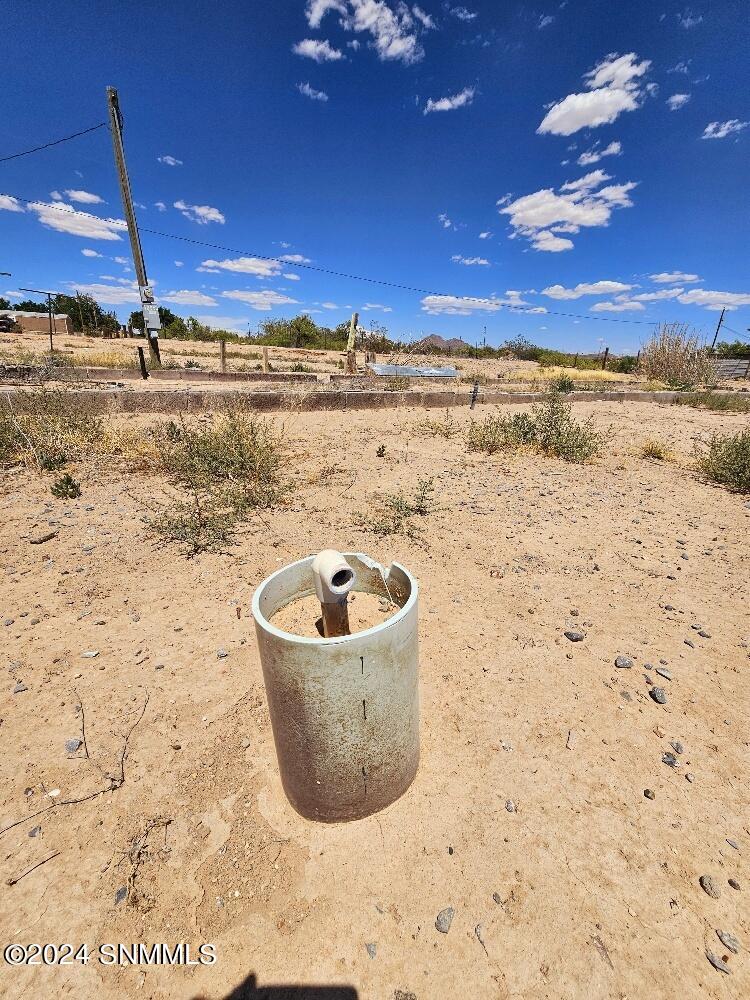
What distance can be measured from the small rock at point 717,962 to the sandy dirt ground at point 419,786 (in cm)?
1

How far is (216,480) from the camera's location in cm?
460

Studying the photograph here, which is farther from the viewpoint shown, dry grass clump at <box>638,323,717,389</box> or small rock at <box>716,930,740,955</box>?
dry grass clump at <box>638,323,717,389</box>

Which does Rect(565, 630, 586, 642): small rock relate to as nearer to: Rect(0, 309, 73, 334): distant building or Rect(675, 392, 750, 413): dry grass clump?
Rect(675, 392, 750, 413): dry grass clump

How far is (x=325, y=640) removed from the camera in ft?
4.25

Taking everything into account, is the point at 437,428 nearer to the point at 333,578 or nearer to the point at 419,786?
the point at 419,786

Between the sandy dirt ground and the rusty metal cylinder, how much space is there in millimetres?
153

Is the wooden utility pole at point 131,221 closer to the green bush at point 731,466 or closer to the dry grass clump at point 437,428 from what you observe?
the dry grass clump at point 437,428

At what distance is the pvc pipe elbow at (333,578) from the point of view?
4.52 ft

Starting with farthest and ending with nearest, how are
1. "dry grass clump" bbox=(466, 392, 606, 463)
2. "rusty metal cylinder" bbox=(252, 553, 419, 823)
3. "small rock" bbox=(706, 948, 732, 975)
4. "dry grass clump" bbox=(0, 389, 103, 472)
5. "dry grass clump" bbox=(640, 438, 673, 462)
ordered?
"dry grass clump" bbox=(640, 438, 673, 462)
"dry grass clump" bbox=(466, 392, 606, 463)
"dry grass clump" bbox=(0, 389, 103, 472)
"rusty metal cylinder" bbox=(252, 553, 419, 823)
"small rock" bbox=(706, 948, 732, 975)

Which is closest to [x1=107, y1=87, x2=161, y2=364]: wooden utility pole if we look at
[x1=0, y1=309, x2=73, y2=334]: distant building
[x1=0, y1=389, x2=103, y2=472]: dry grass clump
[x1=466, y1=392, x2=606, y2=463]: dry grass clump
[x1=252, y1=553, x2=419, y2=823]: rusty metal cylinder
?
[x1=0, y1=389, x2=103, y2=472]: dry grass clump

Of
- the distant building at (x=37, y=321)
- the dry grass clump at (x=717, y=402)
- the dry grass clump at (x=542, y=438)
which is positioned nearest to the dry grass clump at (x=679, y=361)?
the dry grass clump at (x=717, y=402)

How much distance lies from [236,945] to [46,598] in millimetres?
2420

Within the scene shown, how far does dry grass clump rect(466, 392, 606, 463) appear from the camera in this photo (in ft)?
19.6

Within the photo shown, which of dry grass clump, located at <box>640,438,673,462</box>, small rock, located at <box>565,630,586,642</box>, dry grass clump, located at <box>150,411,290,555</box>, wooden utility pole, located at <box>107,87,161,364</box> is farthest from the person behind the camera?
wooden utility pole, located at <box>107,87,161,364</box>
